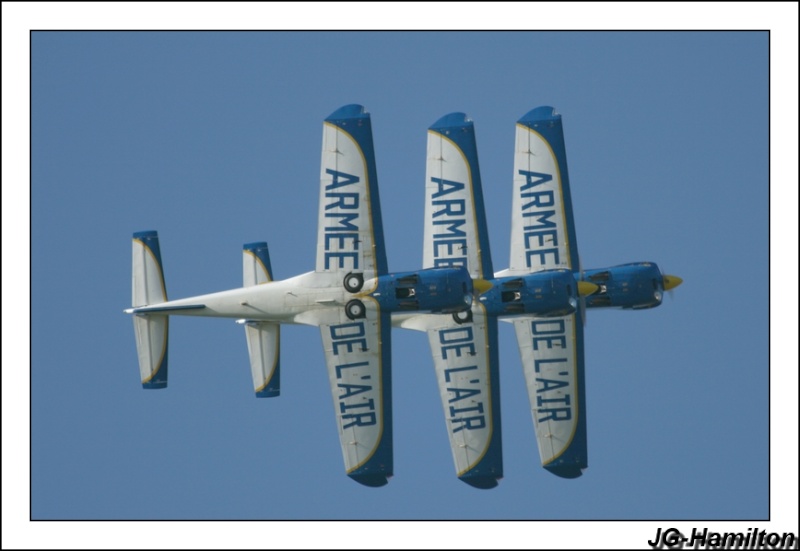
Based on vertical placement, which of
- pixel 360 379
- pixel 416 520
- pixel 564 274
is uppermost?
pixel 564 274

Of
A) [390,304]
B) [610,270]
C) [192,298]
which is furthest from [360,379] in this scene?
[610,270]

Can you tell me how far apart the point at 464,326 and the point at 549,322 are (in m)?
3.29

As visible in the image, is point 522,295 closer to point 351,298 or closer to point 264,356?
point 351,298

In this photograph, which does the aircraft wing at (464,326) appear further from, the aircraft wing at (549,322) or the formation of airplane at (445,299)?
the aircraft wing at (549,322)

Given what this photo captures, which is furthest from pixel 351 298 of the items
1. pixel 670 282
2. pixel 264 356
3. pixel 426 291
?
pixel 670 282

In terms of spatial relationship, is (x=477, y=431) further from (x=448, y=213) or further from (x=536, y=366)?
(x=448, y=213)

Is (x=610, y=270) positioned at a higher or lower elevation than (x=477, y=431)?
higher

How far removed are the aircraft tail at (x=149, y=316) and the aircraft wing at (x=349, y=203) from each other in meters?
6.27

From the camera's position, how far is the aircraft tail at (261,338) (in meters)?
55.8

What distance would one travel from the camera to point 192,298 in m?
52.0

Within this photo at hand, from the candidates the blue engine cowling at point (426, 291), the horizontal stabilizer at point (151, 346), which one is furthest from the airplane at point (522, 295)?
the horizontal stabilizer at point (151, 346)

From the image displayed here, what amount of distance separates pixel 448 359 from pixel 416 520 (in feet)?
28.9

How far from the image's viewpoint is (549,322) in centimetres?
5453

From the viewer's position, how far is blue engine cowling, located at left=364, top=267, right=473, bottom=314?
4941 centimetres
